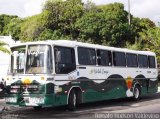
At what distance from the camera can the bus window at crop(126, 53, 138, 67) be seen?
82.5 feet

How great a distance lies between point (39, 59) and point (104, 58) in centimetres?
504

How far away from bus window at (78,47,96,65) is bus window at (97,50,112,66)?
0.50 m

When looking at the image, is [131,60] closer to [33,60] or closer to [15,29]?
[33,60]

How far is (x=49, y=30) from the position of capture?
57.5 meters

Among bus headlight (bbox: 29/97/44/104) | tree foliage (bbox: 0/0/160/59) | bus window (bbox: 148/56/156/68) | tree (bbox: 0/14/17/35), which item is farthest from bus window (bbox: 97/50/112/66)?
tree (bbox: 0/14/17/35)

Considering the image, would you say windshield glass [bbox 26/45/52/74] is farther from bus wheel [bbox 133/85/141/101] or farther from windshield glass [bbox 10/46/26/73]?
bus wheel [bbox 133/85/141/101]

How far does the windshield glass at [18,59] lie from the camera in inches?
739

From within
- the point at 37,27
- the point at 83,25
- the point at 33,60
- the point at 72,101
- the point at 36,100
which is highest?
the point at 37,27

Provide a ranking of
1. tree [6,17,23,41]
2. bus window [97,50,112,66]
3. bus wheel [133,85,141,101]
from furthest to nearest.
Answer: tree [6,17,23,41], bus wheel [133,85,141,101], bus window [97,50,112,66]

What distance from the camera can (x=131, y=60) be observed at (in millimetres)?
25547

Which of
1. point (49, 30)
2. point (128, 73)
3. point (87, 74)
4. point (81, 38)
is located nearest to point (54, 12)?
point (49, 30)

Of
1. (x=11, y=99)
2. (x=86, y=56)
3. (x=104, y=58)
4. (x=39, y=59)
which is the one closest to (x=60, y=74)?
(x=39, y=59)

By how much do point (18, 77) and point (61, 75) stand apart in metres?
1.79

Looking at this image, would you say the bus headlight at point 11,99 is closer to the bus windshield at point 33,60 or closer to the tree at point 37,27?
the bus windshield at point 33,60
